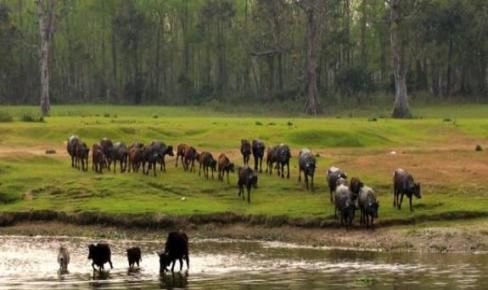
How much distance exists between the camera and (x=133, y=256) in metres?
27.1

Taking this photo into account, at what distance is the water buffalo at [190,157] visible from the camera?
43.2 m

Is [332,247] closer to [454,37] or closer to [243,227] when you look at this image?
[243,227]

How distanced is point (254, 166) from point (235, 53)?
210ft

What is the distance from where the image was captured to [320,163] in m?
44.4

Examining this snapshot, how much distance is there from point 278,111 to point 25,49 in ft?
104

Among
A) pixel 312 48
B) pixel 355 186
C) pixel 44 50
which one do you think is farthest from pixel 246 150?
pixel 312 48

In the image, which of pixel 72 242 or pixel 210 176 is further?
pixel 210 176

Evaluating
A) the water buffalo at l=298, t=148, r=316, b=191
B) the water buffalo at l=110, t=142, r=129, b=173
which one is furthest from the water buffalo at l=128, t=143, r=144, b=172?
the water buffalo at l=298, t=148, r=316, b=191

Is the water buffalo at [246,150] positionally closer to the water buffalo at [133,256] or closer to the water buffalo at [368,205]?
the water buffalo at [368,205]

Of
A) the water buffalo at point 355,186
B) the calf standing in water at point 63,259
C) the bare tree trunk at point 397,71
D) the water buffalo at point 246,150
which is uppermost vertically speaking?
the bare tree trunk at point 397,71

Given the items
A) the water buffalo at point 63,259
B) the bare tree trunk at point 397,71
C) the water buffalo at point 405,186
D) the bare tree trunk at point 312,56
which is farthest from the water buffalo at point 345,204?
the bare tree trunk at point 312,56

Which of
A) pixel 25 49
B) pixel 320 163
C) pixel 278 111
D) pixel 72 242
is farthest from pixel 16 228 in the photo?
pixel 25 49

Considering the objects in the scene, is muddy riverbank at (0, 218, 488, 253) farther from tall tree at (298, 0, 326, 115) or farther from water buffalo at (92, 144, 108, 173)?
tall tree at (298, 0, 326, 115)

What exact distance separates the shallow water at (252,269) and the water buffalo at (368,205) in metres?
2.97
